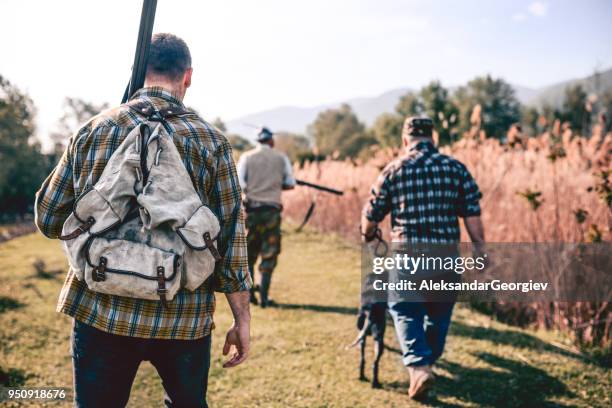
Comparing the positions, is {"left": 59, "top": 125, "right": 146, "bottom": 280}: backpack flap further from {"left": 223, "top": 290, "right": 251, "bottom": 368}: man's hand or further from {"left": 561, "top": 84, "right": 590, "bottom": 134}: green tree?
{"left": 561, "top": 84, "right": 590, "bottom": 134}: green tree

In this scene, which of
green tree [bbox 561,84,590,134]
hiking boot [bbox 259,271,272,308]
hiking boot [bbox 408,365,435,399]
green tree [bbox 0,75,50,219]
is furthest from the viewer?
green tree [bbox 561,84,590,134]

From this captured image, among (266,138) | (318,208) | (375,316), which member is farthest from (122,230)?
(318,208)

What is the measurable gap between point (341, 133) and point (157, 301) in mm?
52271

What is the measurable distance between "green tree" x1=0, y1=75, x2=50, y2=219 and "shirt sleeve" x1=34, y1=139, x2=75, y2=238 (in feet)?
54.5

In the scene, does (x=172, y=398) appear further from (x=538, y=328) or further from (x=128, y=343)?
(x=538, y=328)

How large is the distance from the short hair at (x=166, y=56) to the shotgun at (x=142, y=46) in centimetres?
2

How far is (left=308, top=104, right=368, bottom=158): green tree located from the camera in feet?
158

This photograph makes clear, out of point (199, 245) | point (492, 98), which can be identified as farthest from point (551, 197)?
point (492, 98)

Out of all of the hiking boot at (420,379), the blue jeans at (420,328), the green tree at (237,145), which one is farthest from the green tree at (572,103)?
the hiking boot at (420,379)

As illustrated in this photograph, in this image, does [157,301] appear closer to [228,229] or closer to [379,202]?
[228,229]

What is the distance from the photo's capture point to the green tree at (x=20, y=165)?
1666cm

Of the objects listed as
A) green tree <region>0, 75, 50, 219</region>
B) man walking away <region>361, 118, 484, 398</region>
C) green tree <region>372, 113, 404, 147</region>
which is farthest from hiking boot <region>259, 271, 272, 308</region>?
green tree <region>372, 113, 404, 147</region>

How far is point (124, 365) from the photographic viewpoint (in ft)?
4.87

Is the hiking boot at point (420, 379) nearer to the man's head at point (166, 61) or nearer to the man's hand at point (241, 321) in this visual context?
the man's hand at point (241, 321)
